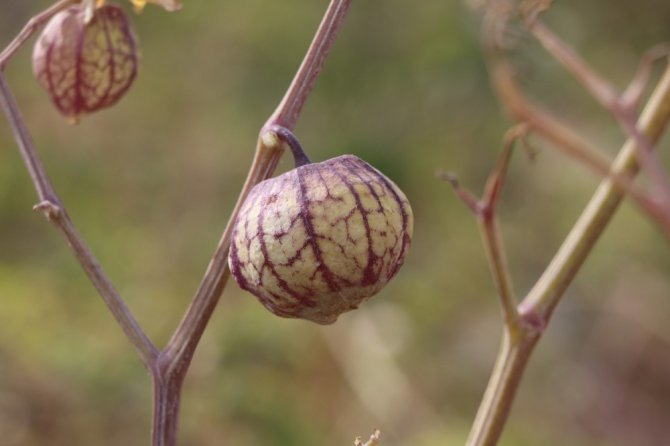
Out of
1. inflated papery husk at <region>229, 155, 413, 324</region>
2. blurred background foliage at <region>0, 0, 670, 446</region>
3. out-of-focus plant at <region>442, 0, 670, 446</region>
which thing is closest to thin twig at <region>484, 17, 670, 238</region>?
out-of-focus plant at <region>442, 0, 670, 446</region>

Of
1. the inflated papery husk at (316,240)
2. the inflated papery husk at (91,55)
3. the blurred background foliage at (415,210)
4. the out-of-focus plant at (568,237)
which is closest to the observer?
the inflated papery husk at (316,240)

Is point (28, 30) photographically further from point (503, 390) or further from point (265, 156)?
point (503, 390)

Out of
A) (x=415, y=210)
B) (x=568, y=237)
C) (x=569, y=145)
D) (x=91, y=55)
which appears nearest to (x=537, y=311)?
(x=568, y=237)

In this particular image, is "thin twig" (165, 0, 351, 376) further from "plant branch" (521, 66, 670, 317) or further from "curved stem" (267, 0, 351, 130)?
"plant branch" (521, 66, 670, 317)

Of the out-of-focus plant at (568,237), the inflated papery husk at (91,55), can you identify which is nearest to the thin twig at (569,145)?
the out-of-focus plant at (568,237)

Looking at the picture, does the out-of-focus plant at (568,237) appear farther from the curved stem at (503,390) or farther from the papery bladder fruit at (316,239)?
the papery bladder fruit at (316,239)
